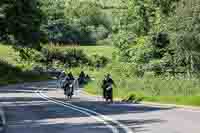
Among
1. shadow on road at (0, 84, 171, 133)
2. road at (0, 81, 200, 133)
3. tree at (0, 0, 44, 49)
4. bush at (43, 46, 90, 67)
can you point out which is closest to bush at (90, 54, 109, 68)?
bush at (43, 46, 90, 67)

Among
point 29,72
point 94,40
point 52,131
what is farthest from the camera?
point 94,40

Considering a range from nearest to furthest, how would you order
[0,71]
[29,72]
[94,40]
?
[0,71], [29,72], [94,40]

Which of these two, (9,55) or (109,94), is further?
(9,55)

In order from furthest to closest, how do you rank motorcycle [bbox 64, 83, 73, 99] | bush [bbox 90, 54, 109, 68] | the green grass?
bush [bbox 90, 54, 109, 68]
the green grass
motorcycle [bbox 64, 83, 73, 99]

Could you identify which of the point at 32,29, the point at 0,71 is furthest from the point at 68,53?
the point at 32,29

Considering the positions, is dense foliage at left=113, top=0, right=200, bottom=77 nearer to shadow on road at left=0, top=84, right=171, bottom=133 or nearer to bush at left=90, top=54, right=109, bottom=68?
shadow on road at left=0, top=84, right=171, bottom=133

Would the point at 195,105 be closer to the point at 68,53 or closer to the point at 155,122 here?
the point at 155,122

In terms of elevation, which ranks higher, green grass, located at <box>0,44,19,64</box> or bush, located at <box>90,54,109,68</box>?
green grass, located at <box>0,44,19,64</box>

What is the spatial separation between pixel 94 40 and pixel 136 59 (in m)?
102

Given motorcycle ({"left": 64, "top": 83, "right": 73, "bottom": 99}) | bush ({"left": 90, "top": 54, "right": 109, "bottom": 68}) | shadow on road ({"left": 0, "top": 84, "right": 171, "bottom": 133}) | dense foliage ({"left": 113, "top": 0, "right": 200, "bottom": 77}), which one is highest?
dense foliage ({"left": 113, "top": 0, "right": 200, "bottom": 77})

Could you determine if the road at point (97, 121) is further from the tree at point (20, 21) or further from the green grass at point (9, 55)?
the green grass at point (9, 55)

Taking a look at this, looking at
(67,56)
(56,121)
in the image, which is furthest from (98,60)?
(56,121)

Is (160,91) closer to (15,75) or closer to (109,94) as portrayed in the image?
(109,94)

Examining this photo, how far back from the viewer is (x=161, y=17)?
76.2 m
